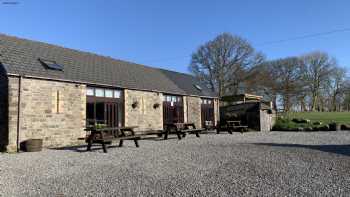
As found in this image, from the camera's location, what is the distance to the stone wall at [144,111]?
1580 centimetres

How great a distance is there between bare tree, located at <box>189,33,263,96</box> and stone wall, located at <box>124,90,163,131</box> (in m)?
16.9

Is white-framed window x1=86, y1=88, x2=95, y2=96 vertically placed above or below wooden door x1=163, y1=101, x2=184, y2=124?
above

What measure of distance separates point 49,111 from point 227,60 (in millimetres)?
25110

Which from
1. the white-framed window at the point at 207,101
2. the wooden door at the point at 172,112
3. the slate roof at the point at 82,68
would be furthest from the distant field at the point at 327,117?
the wooden door at the point at 172,112

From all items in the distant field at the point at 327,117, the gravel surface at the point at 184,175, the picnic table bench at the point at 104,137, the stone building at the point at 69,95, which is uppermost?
the stone building at the point at 69,95

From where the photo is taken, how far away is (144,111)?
55.3ft

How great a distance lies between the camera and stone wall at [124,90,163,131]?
51.9 ft

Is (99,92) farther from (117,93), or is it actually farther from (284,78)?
(284,78)

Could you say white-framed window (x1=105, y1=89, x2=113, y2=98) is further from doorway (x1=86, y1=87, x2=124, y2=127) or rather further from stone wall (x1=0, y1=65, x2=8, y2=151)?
stone wall (x1=0, y1=65, x2=8, y2=151)

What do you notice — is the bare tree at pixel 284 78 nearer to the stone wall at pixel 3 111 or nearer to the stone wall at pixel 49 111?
the stone wall at pixel 49 111

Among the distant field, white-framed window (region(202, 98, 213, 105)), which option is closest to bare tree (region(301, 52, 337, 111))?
the distant field

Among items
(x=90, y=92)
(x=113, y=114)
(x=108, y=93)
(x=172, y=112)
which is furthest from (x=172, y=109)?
(x=90, y=92)

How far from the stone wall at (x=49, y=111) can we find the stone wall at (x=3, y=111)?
251 mm

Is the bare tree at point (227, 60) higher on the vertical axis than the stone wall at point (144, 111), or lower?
higher
